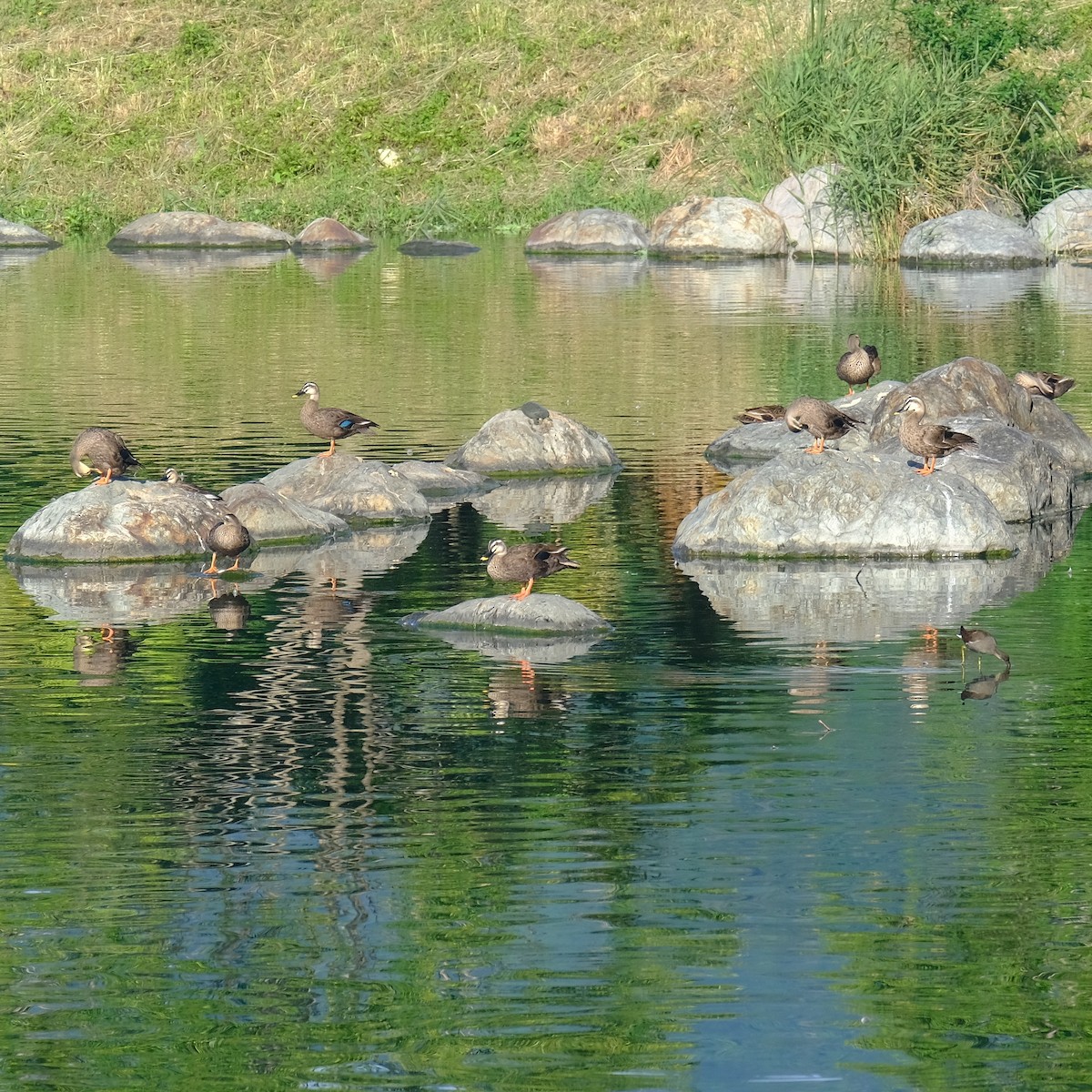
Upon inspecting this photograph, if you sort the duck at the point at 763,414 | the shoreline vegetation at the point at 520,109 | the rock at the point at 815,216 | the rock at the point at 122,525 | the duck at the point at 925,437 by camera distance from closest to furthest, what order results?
the rock at the point at 122,525, the duck at the point at 925,437, the duck at the point at 763,414, the shoreline vegetation at the point at 520,109, the rock at the point at 815,216

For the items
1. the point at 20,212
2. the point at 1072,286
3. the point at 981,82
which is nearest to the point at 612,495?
the point at 1072,286

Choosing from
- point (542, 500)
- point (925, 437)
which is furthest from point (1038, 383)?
point (542, 500)

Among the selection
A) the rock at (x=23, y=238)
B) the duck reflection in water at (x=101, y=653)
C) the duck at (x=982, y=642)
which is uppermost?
the rock at (x=23, y=238)

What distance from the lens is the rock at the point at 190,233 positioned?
180 feet

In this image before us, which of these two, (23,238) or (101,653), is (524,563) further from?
(23,238)

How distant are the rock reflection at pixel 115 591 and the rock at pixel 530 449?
17.0 feet

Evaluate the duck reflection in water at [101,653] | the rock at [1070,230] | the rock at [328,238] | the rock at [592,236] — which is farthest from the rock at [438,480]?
the rock at [328,238]

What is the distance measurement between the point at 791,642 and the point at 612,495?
653cm

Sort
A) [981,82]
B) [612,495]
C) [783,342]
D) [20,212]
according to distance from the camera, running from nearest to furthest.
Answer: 1. [612,495]
2. [783,342]
3. [981,82]
4. [20,212]

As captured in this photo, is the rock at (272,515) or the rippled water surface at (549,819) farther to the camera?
the rock at (272,515)

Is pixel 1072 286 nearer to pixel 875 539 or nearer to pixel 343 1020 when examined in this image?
pixel 875 539

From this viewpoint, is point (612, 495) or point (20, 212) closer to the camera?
point (612, 495)

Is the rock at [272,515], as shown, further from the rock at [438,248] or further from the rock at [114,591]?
the rock at [438,248]

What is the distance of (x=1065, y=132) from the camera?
52.7 m
